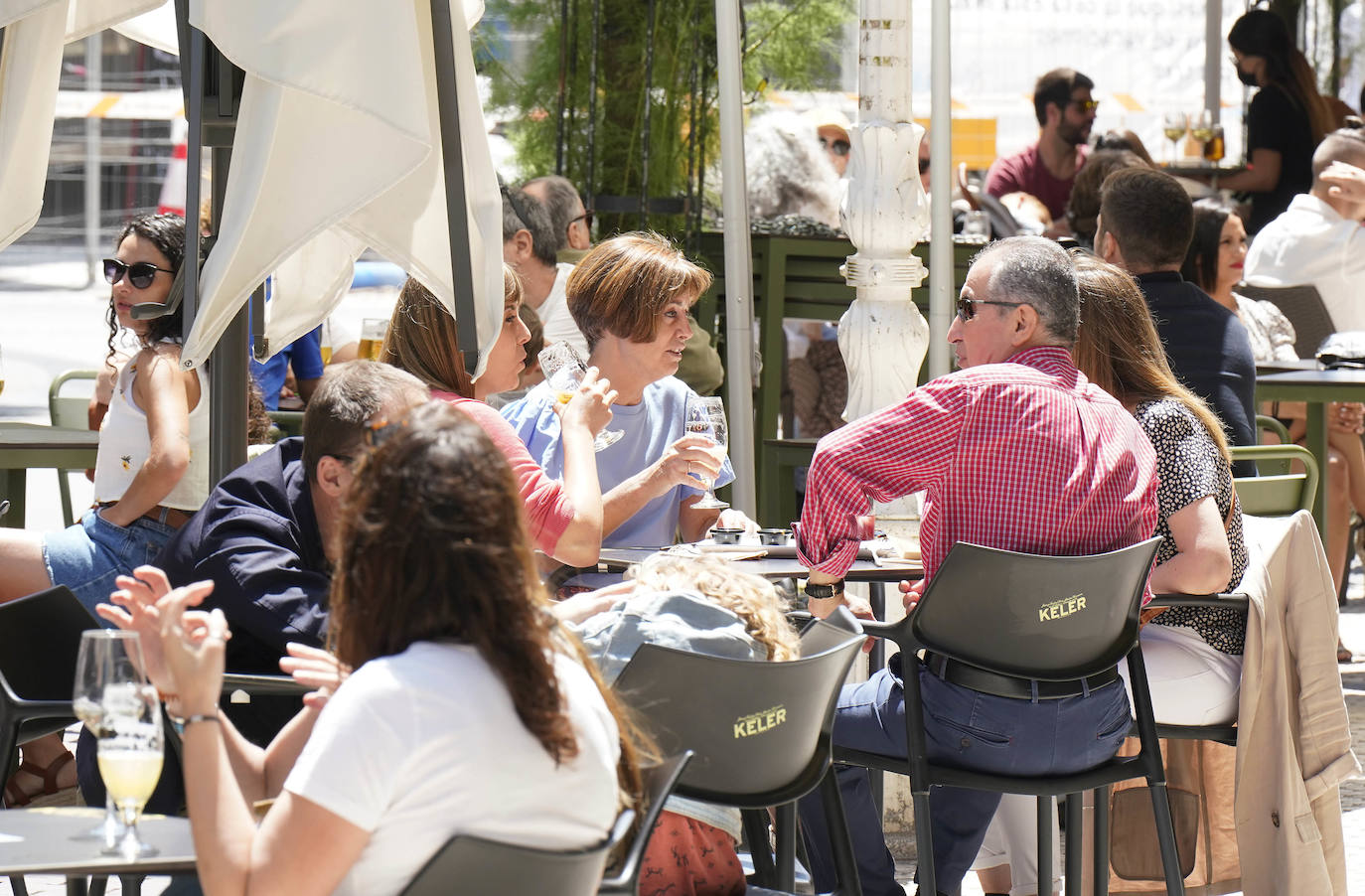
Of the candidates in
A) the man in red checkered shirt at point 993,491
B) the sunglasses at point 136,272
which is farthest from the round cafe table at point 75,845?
the sunglasses at point 136,272

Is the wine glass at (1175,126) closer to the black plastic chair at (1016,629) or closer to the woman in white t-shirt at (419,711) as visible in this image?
the black plastic chair at (1016,629)

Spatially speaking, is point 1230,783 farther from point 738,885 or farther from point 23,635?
point 23,635

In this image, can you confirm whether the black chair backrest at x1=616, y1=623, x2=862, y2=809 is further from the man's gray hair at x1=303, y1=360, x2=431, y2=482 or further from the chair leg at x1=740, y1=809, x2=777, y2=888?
the man's gray hair at x1=303, y1=360, x2=431, y2=482

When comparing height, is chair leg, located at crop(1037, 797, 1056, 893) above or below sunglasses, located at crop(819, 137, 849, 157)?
below

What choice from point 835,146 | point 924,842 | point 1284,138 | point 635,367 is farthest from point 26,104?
point 1284,138

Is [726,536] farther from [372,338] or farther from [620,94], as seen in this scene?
[620,94]

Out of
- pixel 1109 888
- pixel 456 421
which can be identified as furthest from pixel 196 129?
pixel 1109 888

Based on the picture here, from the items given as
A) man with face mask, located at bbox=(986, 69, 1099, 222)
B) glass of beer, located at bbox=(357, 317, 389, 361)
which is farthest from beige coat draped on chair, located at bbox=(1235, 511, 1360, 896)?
man with face mask, located at bbox=(986, 69, 1099, 222)

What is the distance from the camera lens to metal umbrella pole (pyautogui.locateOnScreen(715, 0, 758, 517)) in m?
4.36

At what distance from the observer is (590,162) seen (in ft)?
21.4

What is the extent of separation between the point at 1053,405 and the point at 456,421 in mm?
1506

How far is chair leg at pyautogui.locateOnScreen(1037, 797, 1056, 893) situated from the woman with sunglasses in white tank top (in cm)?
194

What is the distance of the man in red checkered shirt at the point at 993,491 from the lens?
10.0ft

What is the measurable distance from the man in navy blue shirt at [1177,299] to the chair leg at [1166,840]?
152 centimetres
